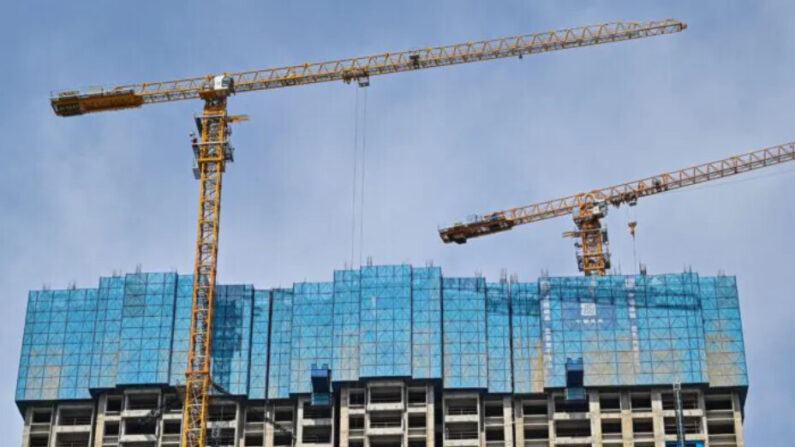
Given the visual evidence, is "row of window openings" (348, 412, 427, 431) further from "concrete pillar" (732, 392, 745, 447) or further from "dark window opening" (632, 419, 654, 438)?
"concrete pillar" (732, 392, 745, 447)

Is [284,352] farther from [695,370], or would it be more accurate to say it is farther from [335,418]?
[695,370]

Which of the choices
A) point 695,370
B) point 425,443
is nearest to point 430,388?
point 425,443

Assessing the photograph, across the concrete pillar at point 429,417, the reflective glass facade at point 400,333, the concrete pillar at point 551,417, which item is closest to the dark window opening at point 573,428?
the concrete pillar at point 551,417

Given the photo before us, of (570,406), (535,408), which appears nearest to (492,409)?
(535,408)

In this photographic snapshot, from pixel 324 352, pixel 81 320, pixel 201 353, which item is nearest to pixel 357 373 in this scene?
pixel 324 352

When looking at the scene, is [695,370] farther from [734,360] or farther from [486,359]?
[486,359]

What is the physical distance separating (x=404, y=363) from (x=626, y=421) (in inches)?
1125

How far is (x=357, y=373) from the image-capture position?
621 ft

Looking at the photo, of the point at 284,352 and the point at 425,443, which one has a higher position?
the point at 284,352

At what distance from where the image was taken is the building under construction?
615 feet

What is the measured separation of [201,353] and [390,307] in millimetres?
24582

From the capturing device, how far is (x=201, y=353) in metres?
188

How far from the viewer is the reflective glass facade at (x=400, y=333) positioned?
188m

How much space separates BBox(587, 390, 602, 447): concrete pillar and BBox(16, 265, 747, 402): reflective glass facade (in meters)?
1.96
